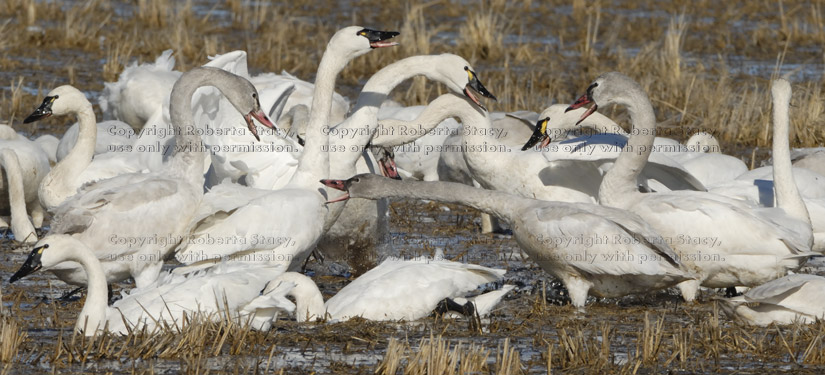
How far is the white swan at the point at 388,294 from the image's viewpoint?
6.62 m

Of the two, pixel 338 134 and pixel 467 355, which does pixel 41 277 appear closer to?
pixel 338 134

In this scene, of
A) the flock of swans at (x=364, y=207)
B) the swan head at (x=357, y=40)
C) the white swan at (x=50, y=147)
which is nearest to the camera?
the flock of swans at (x=364, y=207)

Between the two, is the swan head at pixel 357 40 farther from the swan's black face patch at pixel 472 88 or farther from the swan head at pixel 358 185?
the swan head at pixel 358 185

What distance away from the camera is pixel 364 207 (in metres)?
8.59

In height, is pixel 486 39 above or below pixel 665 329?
above

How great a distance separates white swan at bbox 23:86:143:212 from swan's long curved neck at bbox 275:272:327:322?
249cm

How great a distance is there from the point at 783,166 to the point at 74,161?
14.9 ft

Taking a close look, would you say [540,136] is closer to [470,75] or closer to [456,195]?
[470,75]

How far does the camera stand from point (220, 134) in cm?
884

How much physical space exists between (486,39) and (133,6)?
22.9 ft

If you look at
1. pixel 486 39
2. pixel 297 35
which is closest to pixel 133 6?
pixel 297 35

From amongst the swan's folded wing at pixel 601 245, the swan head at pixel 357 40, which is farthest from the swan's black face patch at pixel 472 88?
the swan's folded wing at pixel 601 245

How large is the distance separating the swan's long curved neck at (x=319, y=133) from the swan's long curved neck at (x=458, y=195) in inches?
15.9

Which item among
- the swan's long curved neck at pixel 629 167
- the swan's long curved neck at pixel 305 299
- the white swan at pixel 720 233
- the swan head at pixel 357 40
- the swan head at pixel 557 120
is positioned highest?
the swan head at pixel 357 40
